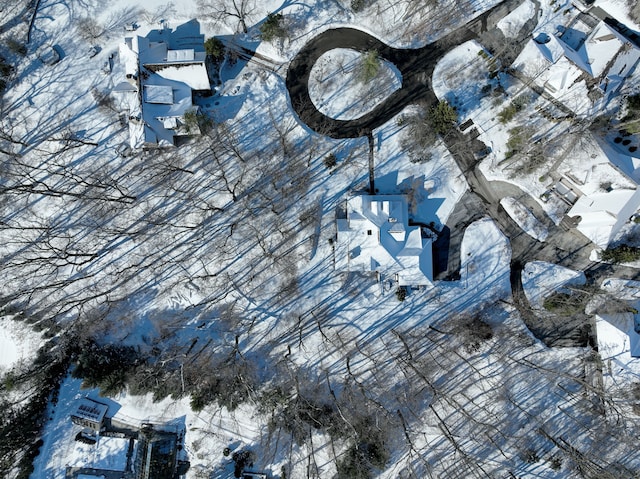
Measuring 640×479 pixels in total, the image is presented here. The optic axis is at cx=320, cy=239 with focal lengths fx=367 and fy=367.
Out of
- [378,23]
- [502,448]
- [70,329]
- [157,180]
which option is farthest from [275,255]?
[502,448]

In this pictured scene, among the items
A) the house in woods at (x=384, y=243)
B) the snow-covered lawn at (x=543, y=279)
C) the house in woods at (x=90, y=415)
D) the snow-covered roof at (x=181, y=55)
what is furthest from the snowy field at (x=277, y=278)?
the snow-covered roof at (x=181, y=55)

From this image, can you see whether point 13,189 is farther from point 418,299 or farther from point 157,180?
point 418,299

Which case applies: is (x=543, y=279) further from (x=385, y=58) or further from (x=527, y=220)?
(x=385, y=58)

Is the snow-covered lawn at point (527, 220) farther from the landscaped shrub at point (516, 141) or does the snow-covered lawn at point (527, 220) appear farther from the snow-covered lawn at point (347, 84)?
the snow-covered lawn at point (347, 84)

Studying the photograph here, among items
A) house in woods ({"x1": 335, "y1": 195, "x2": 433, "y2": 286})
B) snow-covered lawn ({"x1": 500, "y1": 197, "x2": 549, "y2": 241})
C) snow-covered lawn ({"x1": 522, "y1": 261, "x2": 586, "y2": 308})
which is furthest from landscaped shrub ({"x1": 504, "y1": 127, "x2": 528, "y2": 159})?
house in woods ({"x1": 335, "y1": 195, "x2": 433, "y2": 286})

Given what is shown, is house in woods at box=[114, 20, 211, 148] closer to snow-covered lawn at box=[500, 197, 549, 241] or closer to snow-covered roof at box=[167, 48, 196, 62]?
snow-covered roof at box=[167, 48, 196, 62]

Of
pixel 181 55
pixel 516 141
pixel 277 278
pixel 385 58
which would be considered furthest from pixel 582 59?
pixel 181 55
